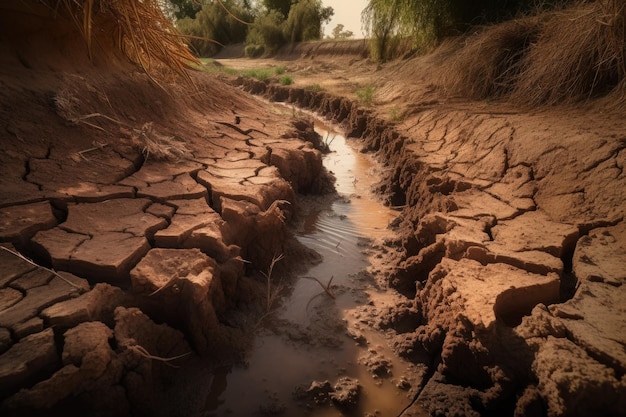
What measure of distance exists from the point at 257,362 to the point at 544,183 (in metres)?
2.54

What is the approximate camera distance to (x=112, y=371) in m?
1.50

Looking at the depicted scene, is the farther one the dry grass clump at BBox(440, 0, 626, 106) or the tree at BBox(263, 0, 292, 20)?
the tree at BBox(263, 0, 292, 20)

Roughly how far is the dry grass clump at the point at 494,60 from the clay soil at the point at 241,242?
2.87ft

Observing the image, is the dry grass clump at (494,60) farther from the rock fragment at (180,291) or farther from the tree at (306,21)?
the tree at (306,21)

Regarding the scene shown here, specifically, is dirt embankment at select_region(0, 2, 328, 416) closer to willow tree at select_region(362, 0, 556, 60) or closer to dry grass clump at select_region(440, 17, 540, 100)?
dry grass clump at select_region(440, 17, 540, 100)

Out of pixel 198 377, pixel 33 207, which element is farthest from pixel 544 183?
pixel 33 207

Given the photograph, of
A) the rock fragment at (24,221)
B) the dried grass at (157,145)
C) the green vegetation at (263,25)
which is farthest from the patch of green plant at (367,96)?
the green vegetation at (263,25)

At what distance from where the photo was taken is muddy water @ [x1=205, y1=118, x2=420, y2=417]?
187 centimetres

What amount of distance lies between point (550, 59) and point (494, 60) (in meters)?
0.94

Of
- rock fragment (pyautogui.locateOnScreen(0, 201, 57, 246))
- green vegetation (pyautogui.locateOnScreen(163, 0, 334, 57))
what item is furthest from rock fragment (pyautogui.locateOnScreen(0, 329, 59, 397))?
green vegetation (pyautogui.locateOnScreen(163, 0, 334, 57))

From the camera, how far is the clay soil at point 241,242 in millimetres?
1511

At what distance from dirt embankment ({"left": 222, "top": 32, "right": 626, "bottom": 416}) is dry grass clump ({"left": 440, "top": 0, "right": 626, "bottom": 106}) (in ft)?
0.95

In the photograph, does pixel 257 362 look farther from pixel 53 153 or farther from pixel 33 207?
pixel 53 153

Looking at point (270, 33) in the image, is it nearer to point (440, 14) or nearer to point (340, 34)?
point (340, 34)
